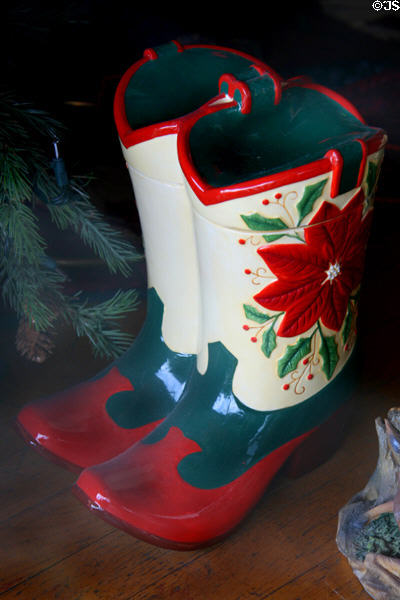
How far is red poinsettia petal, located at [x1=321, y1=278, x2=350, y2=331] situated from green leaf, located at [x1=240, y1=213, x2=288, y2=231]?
10 centimetres

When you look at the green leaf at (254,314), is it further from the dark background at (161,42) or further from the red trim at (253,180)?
the dark background at (161,42)

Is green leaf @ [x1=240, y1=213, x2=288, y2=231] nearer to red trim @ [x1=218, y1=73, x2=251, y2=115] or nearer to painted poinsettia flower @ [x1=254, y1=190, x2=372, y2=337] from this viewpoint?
painted poinsettia flower @ [x1=254, y1=190, x2=372, y2=337]

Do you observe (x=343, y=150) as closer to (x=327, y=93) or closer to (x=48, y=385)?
(x=327, y=93)

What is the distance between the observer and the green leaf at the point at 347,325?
28.1 inches

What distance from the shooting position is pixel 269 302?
638mm

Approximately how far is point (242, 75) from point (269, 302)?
0.23m

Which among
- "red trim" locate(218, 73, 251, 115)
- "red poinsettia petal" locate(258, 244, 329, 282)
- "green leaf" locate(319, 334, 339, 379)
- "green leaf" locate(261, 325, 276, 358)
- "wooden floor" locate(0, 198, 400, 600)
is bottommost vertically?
"wooden floor" locate(0, 198, 400, 600)

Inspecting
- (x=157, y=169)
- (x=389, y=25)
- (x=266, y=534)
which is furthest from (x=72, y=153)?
(x=389, y=25)

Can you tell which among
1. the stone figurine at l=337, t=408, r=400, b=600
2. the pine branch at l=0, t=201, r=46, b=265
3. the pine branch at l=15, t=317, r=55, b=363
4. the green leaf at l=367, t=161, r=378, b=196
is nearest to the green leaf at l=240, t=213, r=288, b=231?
the green leaf at l=367, t=161, r=378, b=196

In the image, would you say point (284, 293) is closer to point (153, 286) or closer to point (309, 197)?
point (309, 197)

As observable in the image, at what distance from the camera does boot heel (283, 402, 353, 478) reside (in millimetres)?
768

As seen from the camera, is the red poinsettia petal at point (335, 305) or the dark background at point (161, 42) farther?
the dark background at point (161, 42)

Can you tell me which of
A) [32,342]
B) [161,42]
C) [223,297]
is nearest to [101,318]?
[32,342]

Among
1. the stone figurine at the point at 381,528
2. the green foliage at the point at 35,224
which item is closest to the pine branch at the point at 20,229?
the green foliage at the point at 35,224
